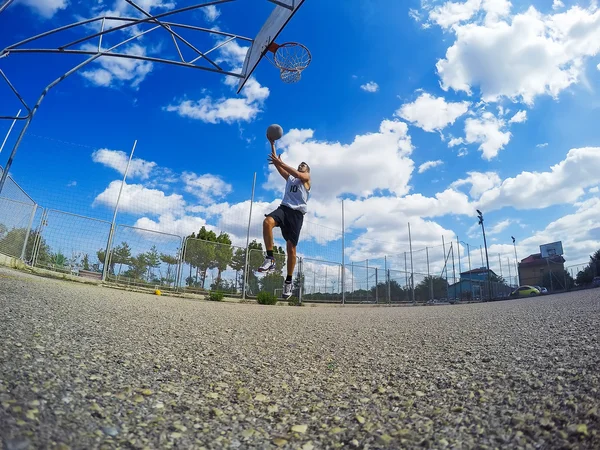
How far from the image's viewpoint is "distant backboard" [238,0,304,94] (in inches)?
235

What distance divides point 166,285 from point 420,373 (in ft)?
32.7

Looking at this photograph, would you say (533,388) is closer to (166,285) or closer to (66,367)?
(66,367)

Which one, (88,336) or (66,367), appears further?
(88,336)

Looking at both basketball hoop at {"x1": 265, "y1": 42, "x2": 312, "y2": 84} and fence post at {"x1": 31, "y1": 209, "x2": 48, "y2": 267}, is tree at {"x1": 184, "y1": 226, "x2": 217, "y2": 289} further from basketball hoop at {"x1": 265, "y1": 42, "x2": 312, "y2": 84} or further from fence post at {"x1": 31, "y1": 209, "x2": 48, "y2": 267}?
basketball hoop at {"x1": 265, "y1": 42, "x2": 312, "y2": 84}

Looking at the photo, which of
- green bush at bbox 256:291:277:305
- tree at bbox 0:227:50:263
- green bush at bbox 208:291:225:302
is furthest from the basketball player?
tree at bbox 0:227:50:263

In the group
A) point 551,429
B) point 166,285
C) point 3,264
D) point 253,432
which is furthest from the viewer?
point 166,285

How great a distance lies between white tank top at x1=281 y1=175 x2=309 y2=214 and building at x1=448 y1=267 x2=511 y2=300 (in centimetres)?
1776

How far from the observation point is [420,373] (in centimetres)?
222

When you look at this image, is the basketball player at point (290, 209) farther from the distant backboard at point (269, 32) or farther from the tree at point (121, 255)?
the tree at point (121, 255)

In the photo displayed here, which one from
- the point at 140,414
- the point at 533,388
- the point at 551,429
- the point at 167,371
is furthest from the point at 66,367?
the point at 533,388

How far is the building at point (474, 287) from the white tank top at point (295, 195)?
58.3 ft

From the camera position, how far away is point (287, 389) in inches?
80.7

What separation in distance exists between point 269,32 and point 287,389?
7.14m

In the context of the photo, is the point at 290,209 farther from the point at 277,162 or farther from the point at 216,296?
the point at 216,296
